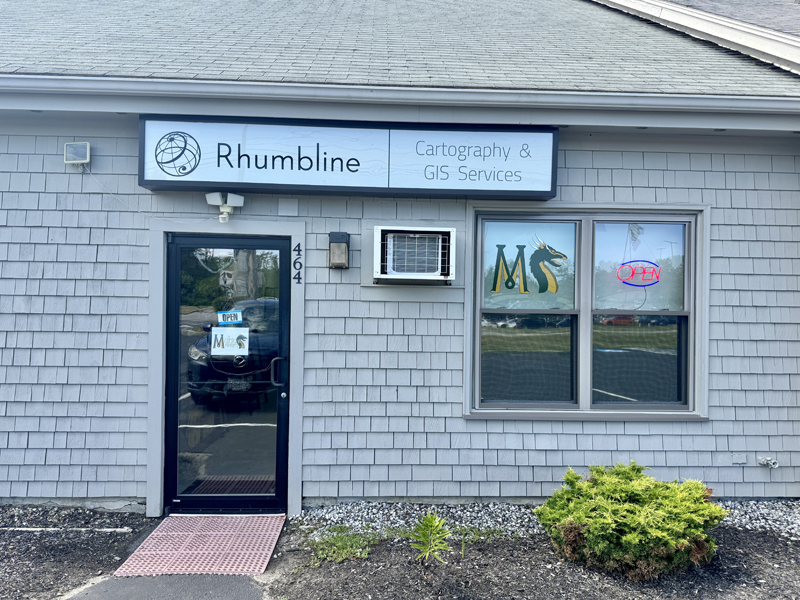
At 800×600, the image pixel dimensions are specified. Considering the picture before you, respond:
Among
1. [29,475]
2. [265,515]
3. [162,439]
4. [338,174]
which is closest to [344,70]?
[338,174]

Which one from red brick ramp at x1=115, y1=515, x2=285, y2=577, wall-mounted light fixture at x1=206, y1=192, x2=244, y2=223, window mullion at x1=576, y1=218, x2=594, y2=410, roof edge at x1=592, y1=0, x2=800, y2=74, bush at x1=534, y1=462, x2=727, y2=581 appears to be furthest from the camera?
roof edge at x1=592, y1=0, x2=800, y2=74

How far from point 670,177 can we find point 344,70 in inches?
108

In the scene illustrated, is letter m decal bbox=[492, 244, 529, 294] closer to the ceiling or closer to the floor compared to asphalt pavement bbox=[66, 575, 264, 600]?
closer to the ceiling

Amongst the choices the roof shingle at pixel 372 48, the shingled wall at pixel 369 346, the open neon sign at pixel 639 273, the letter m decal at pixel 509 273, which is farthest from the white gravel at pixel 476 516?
the roof shingle at pixel 372 48

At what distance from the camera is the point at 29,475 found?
3869mm

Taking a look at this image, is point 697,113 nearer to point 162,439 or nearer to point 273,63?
point 273,63

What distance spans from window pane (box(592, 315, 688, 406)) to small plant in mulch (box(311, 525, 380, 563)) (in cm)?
211

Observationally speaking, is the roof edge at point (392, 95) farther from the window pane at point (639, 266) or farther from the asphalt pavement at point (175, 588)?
the asphalt pavement at point (175, 588)

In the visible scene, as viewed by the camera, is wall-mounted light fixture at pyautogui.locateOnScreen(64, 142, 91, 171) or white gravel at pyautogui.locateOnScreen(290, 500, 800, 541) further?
wall-mounted light fixture at pyautogui.locateOnScreen(64, 142, 91, 171)

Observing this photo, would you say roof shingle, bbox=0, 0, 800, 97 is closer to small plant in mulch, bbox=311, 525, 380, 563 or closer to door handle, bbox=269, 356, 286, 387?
door handle, bbox=269, 356, 286, 387

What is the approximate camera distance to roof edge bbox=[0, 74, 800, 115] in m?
3.54

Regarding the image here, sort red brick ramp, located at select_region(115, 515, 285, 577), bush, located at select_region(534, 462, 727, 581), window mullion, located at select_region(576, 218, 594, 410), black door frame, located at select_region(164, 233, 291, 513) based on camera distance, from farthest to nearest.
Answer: window mullion, located at select_region(576, 218, 594, 410) < black door frame, located at select_region(164, 233, 291, 513) < red brick ramp, located at select_region(115, 515, 285, 577) < bush, located at select_region(534, 462, 727, 581)

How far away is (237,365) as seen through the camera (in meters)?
3.91

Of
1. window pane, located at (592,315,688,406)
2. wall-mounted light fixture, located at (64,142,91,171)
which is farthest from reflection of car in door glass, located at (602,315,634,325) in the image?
wall-mounted light fixture, located at (64,142,91,171)
